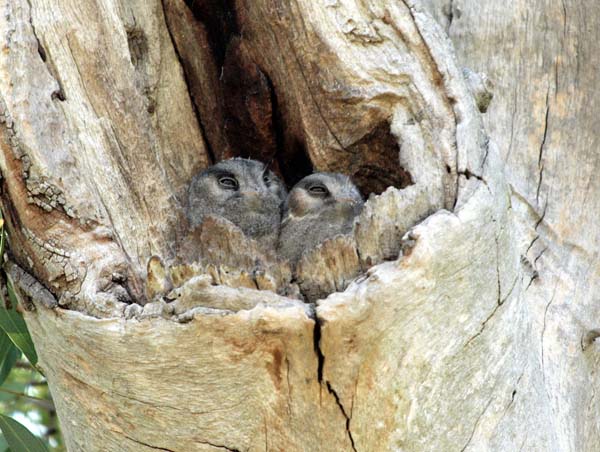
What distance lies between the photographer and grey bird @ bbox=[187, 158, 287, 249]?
12.2ft

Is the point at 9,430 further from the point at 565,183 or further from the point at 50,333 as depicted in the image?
the point at 565,183

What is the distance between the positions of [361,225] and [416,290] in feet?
1.25

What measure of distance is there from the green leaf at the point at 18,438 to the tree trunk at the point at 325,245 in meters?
0.74

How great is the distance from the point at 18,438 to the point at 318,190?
5.27 ft

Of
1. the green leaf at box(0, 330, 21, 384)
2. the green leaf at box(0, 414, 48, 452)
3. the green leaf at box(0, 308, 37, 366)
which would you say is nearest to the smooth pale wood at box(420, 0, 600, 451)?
the green leaf at box(0, 308, 37, 366)

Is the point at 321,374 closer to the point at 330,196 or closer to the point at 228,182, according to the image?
the point at 330,196

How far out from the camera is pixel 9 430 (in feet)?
11.5

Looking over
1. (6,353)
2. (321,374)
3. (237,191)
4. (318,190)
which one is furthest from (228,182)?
(321,374)

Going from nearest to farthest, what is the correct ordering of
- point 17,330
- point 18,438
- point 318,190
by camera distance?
1. point 17,330
2. point 18,438
3. point 318,190

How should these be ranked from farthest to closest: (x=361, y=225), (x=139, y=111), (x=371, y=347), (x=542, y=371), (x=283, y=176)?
(x=283, y=176), (x=139, y=111), (x=542, y=371), (x=361, y=225), (x=371, y=347)

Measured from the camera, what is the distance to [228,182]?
149 inches

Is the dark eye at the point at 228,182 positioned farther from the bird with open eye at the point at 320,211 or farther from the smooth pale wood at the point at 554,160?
the smooth pale wood at the point at 554,160

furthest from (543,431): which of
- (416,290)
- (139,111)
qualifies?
(139,111)

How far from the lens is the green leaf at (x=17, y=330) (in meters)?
3.24
